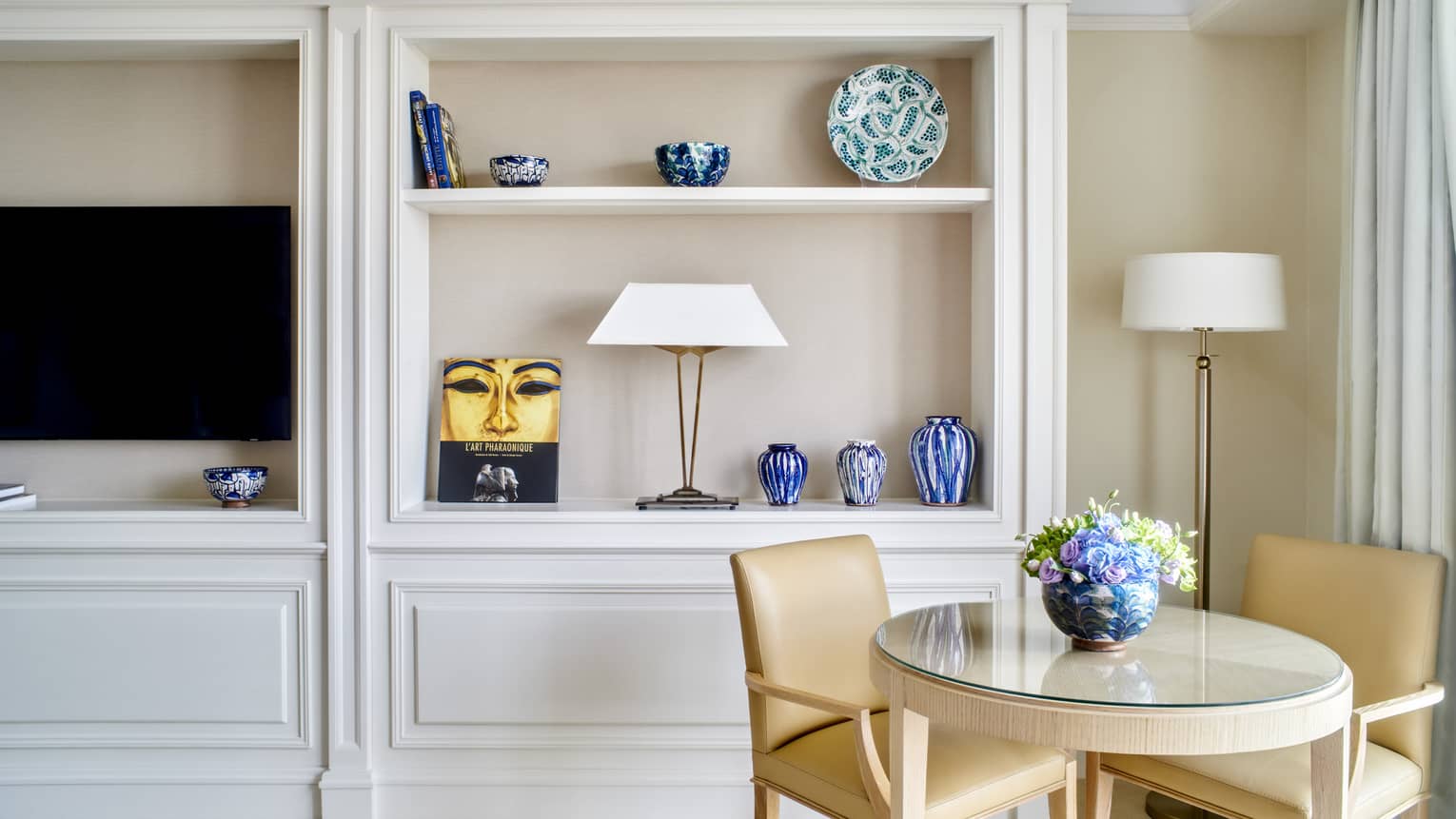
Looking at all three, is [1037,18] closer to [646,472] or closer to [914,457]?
[914,457]

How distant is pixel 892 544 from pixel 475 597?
1183 mm

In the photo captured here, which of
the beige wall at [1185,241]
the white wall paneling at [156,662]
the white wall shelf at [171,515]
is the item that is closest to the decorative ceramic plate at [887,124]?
the beige wall at [1185,241]

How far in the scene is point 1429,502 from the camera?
2166mm

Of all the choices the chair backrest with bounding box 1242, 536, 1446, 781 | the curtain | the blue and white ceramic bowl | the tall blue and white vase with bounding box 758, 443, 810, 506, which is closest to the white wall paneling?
the tall blue and white vase with bounding box 758, 443, 810, 506

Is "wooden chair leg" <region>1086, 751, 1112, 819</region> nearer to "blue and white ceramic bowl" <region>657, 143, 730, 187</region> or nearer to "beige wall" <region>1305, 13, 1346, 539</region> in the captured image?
"beige wall" <region>1305, 13, 1346, 539</region>

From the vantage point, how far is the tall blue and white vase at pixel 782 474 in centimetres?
269

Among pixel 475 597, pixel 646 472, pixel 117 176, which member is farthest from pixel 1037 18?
pixel 117 176

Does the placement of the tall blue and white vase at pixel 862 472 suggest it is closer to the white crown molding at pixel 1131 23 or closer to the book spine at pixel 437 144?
the book spine at pixel 437 144

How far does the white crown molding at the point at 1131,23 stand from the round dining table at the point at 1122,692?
197 centimetres

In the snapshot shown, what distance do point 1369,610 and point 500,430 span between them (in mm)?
2284

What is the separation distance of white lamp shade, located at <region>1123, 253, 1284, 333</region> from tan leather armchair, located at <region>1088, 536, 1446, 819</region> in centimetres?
60

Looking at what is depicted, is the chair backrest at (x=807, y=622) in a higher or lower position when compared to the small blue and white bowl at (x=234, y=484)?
lower

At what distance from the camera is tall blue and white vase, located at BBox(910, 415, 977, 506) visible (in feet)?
8.76

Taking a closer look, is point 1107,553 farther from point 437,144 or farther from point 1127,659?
point 437,144
